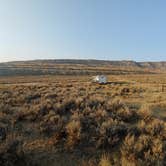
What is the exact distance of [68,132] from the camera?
23.7 feet

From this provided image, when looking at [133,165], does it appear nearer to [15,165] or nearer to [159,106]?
[15,165]

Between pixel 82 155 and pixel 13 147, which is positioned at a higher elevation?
pixel 13 147

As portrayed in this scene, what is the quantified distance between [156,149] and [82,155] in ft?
6.67

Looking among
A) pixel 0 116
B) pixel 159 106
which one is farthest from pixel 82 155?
pixel 159 106

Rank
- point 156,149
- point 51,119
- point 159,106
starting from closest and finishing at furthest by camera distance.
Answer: point 156,149 < point 51,119 < point 159,106

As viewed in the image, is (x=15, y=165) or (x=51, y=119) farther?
(x=51, y=119)

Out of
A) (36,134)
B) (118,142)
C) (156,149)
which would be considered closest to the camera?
(156,149)

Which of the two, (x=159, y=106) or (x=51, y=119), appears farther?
(x=159, y=106)

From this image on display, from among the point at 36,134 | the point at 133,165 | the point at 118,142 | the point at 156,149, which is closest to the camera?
the point at 133,165

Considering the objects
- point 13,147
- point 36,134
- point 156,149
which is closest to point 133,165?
point 156,149

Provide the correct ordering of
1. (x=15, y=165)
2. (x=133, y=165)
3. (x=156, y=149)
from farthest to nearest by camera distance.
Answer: (x=156, y=149)
(x=15, y=165)
(x=133, y=165)

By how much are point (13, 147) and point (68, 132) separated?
1945 mm

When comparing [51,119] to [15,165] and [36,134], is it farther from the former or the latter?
[15,165]

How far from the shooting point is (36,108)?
33.3 feet
